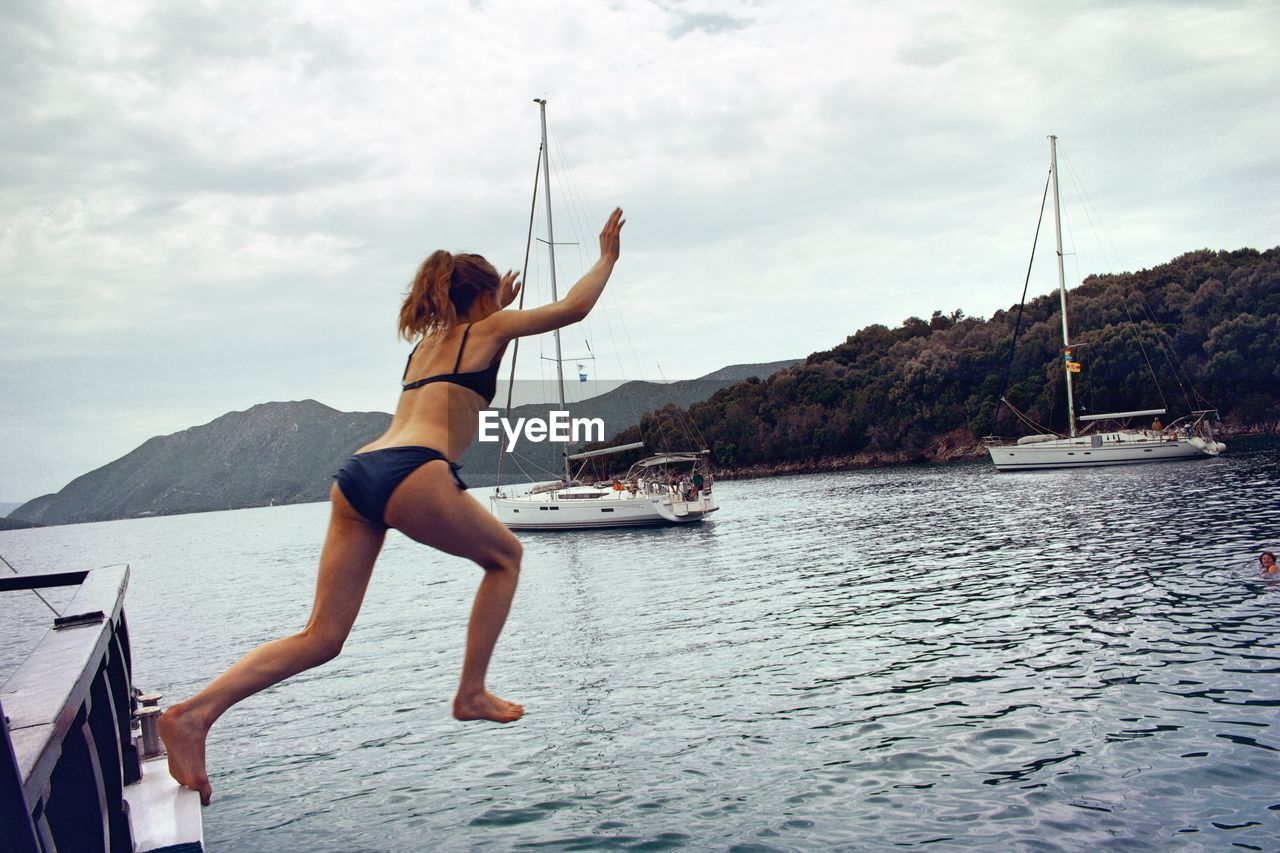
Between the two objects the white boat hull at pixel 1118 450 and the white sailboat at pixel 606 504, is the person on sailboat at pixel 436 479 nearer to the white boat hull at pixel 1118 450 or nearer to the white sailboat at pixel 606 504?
the white sailboat at pixel 606 504

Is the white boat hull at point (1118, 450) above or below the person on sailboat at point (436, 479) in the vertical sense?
below

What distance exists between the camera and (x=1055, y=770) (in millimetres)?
10453

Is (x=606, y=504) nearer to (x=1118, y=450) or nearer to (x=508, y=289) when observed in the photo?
(x=1118, y=450)

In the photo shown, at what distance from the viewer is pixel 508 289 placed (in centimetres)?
254

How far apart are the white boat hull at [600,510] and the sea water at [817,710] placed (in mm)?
16201

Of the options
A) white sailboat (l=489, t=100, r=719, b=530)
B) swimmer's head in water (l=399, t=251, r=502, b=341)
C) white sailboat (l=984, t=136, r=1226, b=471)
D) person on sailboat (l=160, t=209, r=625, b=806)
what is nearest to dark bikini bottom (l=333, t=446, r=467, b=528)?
person on sailboat (l=160, t=209, r=625, b=806)

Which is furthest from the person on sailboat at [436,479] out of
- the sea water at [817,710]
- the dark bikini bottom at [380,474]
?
the sea water at [817,710]

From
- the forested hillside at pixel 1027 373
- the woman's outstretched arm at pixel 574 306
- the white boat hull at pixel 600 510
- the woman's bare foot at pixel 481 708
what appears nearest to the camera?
the woman's outstretched arm at pixel 574 306

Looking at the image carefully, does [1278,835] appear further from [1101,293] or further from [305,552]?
[1101,293]

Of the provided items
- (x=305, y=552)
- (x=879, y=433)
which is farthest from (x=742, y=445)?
(x=305, y=552)

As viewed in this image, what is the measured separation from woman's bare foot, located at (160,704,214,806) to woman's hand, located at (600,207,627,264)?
1630 millimetres

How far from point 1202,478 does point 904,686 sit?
3954cm

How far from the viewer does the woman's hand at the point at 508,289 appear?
8.16ft

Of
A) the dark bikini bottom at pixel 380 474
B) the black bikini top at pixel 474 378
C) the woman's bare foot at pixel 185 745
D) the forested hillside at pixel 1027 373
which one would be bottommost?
the woman's bare foot at pixel 185 745
